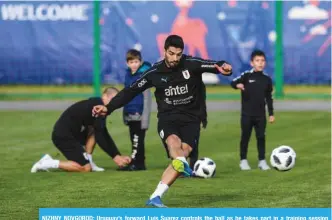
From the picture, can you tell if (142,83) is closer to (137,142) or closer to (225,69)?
(225,69)

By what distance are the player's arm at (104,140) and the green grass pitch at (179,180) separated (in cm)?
22

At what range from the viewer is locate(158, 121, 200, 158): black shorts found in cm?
1303

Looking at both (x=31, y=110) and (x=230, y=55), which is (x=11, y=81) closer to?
(x=31, y=110)

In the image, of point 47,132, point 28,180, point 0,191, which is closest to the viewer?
point 0,191

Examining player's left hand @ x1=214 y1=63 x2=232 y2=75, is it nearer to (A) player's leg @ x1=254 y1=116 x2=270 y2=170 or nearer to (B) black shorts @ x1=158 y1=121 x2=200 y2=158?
(B) black shorts @ x1=158 y1=121 x2=200 y2=158

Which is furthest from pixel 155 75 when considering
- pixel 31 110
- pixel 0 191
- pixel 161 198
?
pixel 31 110

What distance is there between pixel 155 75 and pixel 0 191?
8.58ft

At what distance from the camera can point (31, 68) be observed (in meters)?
28.6

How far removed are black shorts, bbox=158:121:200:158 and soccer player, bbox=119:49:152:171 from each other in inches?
115

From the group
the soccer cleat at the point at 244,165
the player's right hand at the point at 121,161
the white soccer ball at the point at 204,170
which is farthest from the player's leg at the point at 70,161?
the soccer cleat at the point at 244,165

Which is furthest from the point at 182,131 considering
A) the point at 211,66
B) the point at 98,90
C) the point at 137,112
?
the point at 98,90

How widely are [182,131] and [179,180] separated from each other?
1948 millimetres

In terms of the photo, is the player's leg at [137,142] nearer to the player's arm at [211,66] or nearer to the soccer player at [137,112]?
the soccer player at [137,112]

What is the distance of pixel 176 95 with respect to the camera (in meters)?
13.0
